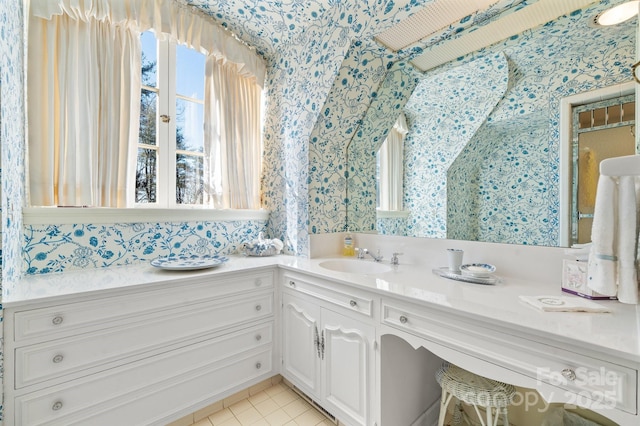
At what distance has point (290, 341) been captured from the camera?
175 cm

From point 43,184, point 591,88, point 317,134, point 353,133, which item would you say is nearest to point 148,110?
point 43,184

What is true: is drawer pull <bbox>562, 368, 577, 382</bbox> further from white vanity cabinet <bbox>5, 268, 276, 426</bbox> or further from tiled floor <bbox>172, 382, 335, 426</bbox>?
white vanity cabinet <bbox>5, 268, 276, 426</bbox>

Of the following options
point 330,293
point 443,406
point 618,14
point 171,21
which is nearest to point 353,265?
point 330,293

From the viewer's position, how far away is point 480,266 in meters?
1.39

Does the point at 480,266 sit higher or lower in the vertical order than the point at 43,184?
lower

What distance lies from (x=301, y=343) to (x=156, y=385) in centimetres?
75

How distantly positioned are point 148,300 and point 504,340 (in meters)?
1.49

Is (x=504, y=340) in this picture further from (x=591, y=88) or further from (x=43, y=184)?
(x=43, y=184)

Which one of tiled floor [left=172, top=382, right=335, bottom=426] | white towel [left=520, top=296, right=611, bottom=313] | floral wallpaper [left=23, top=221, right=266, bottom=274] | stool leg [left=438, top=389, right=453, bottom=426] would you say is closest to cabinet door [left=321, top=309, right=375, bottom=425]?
tiled floor [left=172, top=382, right=335, bottom=426]

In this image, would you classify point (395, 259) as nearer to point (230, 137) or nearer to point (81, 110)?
point (230, 137)

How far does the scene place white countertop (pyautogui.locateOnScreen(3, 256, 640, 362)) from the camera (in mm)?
772

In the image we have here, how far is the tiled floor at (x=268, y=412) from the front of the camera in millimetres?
1538

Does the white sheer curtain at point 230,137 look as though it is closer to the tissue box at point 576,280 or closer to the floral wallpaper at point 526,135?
Answer: the floral wallpaper at point 526,135

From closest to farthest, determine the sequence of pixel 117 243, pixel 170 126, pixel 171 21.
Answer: pixel 117 243 < pixel 171 21 < pixel 170 126
